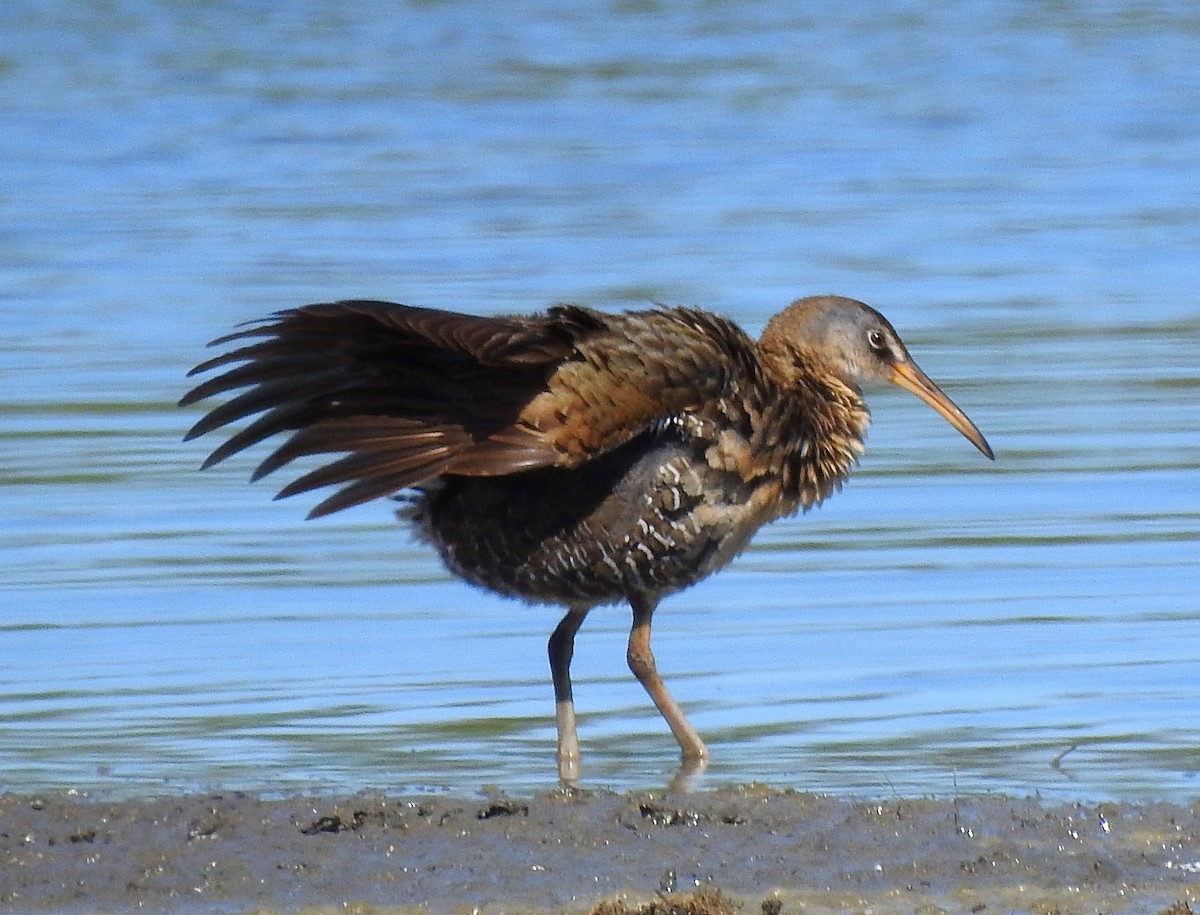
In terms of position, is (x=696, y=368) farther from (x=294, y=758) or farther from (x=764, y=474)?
(x=294, y=758)

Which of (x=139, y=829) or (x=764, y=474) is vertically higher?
(x=764, y=474)

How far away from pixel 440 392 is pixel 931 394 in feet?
5.81

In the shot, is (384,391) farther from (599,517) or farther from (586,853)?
(586,853)

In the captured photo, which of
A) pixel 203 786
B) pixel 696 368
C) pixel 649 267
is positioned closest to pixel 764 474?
pixel 696 368

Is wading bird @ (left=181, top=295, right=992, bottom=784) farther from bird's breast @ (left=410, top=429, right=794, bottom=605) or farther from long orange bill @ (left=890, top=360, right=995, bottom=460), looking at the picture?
long orange bill @ (left=890, top=360, right=995, bottom=460)

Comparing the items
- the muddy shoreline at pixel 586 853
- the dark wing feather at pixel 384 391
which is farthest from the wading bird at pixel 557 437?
the muddy shoreline at pixel 586 853

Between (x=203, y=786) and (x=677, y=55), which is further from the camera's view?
(x=677, y=55)

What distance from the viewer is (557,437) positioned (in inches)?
264

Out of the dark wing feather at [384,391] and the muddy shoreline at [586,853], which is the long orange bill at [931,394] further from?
the muddy shoreline at [586,853]

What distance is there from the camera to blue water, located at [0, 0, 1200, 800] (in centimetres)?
745

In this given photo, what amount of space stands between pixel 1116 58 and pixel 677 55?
13.8 ft

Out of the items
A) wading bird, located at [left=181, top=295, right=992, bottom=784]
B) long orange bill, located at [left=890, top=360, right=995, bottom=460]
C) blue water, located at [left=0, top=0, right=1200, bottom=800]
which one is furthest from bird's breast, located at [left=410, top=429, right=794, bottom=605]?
long orange bill, located at [left=890, top=360, right=995, bottom=460]

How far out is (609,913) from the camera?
18.0 ft

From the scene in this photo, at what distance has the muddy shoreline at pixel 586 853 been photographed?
19.0 ft
